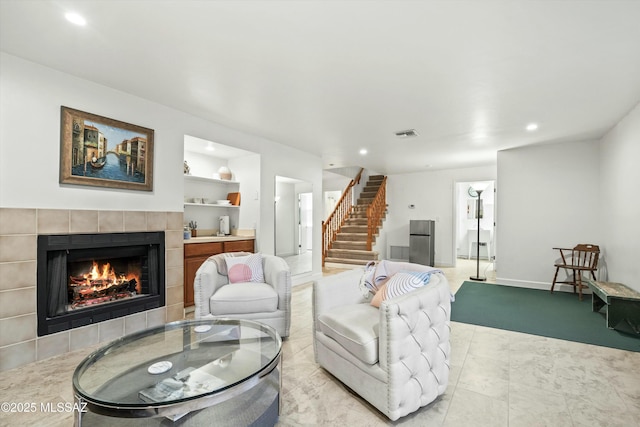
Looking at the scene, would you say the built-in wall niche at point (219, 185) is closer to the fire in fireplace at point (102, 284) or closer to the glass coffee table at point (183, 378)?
the fire in fireplace at point (102, 284)

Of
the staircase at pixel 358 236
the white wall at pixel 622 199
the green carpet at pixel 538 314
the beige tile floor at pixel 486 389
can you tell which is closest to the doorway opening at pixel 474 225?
the staircase at pixel 358 236

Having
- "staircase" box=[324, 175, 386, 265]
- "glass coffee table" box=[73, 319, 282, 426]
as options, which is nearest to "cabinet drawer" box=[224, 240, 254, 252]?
"glass coffee table" box=[73, 319, 282, 426]

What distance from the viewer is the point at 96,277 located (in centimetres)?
315

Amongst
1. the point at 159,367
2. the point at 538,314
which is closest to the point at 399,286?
the point at 159,367

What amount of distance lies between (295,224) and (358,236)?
9.46 ft

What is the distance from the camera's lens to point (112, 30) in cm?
208

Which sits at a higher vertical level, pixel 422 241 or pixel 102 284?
pixel 422 241

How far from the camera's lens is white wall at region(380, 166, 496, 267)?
774 cm

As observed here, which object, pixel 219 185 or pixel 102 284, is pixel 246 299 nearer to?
pixel 102 284

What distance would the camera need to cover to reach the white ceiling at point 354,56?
6.19 feet

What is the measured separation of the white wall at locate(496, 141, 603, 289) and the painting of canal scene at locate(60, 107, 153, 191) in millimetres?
5831

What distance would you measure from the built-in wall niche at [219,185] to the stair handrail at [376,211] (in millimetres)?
3948

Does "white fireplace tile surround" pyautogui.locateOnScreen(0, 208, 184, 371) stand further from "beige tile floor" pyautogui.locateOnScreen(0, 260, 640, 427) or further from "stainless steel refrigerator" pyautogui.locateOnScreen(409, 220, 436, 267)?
"stainless steel refrigerator" pyautogui.locateOnScreen(409, 220, 436, 267)

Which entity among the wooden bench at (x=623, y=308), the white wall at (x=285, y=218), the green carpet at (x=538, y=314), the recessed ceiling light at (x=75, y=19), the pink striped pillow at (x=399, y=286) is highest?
the recessed ceiling light at (x=75, y=19)
